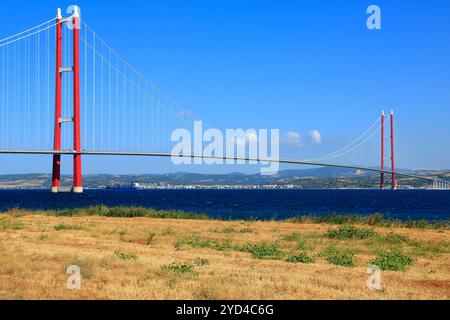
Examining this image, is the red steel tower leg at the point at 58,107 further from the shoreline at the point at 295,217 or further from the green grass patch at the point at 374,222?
the green grass patch at the point at 374,222

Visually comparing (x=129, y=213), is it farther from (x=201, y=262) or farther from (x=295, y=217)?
(x=201, y=262)

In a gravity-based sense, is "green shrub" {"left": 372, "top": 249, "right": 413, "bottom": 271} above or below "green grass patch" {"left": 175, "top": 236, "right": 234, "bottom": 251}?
above

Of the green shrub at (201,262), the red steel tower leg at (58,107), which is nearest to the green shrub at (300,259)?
the green shrub at (201,262)

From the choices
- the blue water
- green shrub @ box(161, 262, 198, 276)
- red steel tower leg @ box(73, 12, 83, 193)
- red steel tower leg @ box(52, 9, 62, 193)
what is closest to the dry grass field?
green shrub @ box(161, 262, 198, 276)

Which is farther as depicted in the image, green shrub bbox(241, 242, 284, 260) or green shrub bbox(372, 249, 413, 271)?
green shrub bbox(241, 242, 284, 260)

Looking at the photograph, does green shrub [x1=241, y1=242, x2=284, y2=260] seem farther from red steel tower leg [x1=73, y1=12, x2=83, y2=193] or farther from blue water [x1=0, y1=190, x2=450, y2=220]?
red steel tower leg [x1=73, y1=12, x2=83, y2=193]
